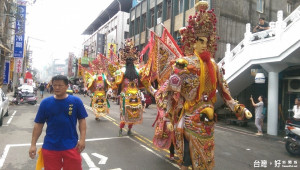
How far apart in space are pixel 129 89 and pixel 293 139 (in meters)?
4.98

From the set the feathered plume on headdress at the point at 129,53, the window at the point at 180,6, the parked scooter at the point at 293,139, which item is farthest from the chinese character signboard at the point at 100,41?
the parked scooter at the point at 293,139

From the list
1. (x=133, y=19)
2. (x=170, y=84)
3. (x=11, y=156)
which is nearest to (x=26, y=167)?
(x=11, y=156)

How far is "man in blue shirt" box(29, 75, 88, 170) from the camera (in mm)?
3080

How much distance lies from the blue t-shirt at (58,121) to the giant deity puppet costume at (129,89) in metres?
4.27

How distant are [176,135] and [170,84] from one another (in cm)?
78

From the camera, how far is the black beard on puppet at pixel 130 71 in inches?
297

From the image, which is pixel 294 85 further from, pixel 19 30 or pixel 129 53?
pixel 19 30

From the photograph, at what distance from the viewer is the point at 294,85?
11.8m

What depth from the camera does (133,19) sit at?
32.8 metres

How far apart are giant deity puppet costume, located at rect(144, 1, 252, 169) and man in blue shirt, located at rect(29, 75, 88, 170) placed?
1442 millimetres

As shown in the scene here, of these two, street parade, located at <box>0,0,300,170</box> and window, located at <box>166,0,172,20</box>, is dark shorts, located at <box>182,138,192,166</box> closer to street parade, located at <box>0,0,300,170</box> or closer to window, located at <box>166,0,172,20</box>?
street parade, located at <box>0,0,300,170</box>

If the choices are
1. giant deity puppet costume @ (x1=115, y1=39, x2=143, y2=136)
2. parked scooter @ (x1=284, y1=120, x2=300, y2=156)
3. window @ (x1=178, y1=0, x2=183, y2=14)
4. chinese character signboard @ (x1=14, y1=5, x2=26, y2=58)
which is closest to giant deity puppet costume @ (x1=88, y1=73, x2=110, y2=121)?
giant deity puppet costume @ (x1=115, y1=39, x2=143, y2=136)

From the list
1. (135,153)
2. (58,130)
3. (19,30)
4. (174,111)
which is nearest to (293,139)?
(135,153)

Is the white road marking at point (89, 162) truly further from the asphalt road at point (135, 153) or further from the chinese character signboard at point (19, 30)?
the chinese character signboard at point (19, 30)
